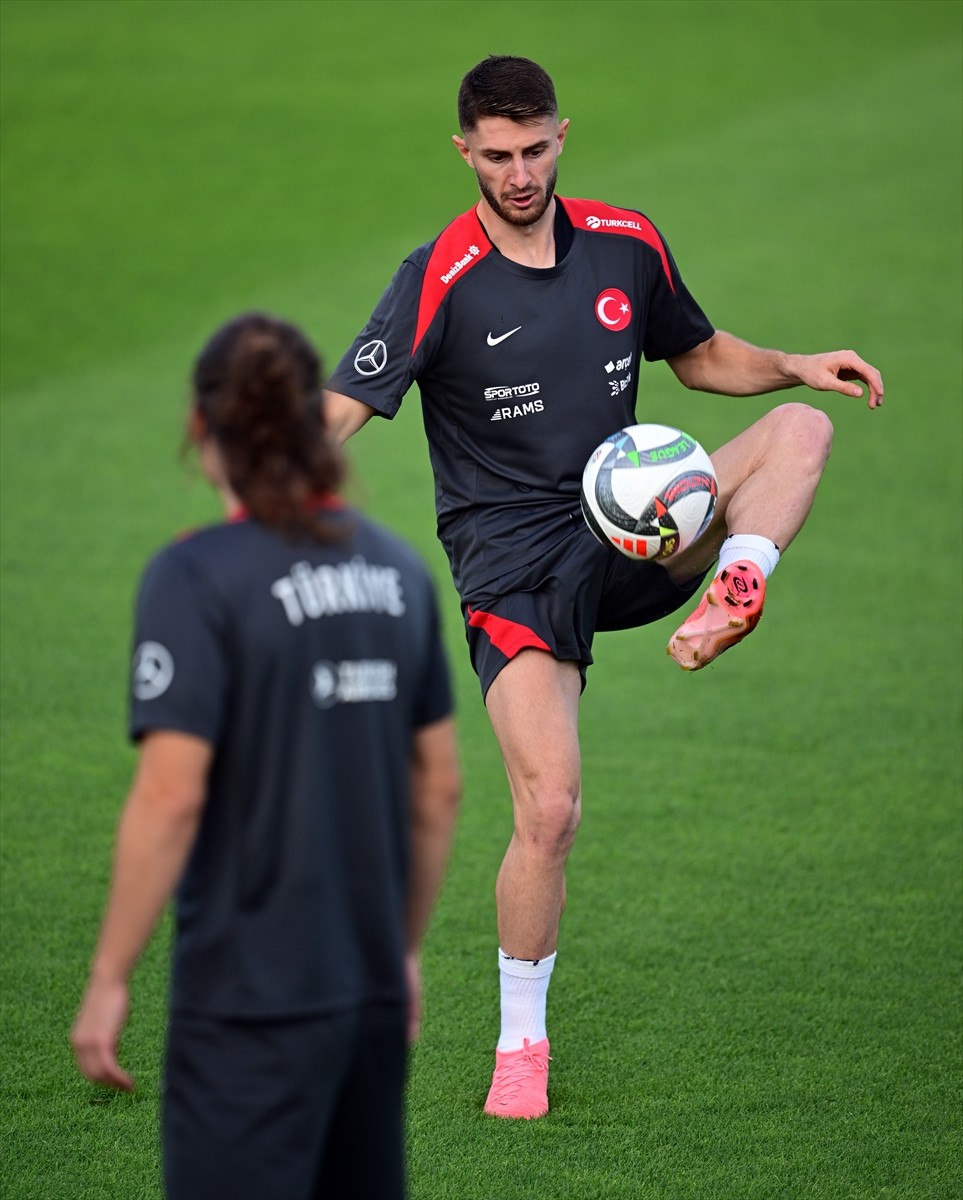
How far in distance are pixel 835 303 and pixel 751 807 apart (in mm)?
8619

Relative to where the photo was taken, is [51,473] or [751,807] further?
[51,473]

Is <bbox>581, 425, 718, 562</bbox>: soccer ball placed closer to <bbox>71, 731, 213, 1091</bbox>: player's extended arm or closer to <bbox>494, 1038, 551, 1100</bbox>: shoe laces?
<bbox>494, 1038, 551, 1100</bbox>: shoe laces

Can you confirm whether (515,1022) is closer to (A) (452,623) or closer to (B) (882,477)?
(A) (452,623)

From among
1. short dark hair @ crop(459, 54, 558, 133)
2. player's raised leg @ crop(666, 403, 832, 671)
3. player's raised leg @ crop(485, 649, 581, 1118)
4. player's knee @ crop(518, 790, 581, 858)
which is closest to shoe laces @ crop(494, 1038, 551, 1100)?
player's raised leg @ crop(485, 649, 581, 1118)

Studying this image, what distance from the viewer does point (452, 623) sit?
9133 millimetres

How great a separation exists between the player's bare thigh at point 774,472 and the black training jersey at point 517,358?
0.38 m

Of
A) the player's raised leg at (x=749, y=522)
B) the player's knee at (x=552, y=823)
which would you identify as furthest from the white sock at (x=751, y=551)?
the player's knee at (x=552, y=823)

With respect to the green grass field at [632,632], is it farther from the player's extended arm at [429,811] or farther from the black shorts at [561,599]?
the black shorts at [561,599]

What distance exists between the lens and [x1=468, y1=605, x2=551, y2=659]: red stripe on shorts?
4402 mm

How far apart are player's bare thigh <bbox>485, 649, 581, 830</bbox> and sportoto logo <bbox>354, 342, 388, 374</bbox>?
0.88 meters

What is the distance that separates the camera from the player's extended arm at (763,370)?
4.36m

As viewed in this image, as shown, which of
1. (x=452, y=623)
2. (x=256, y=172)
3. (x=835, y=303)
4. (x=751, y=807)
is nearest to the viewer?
(x=751, y=807)

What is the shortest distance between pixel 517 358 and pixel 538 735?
3.44ft

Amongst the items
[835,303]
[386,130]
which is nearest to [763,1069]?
[835,303]
